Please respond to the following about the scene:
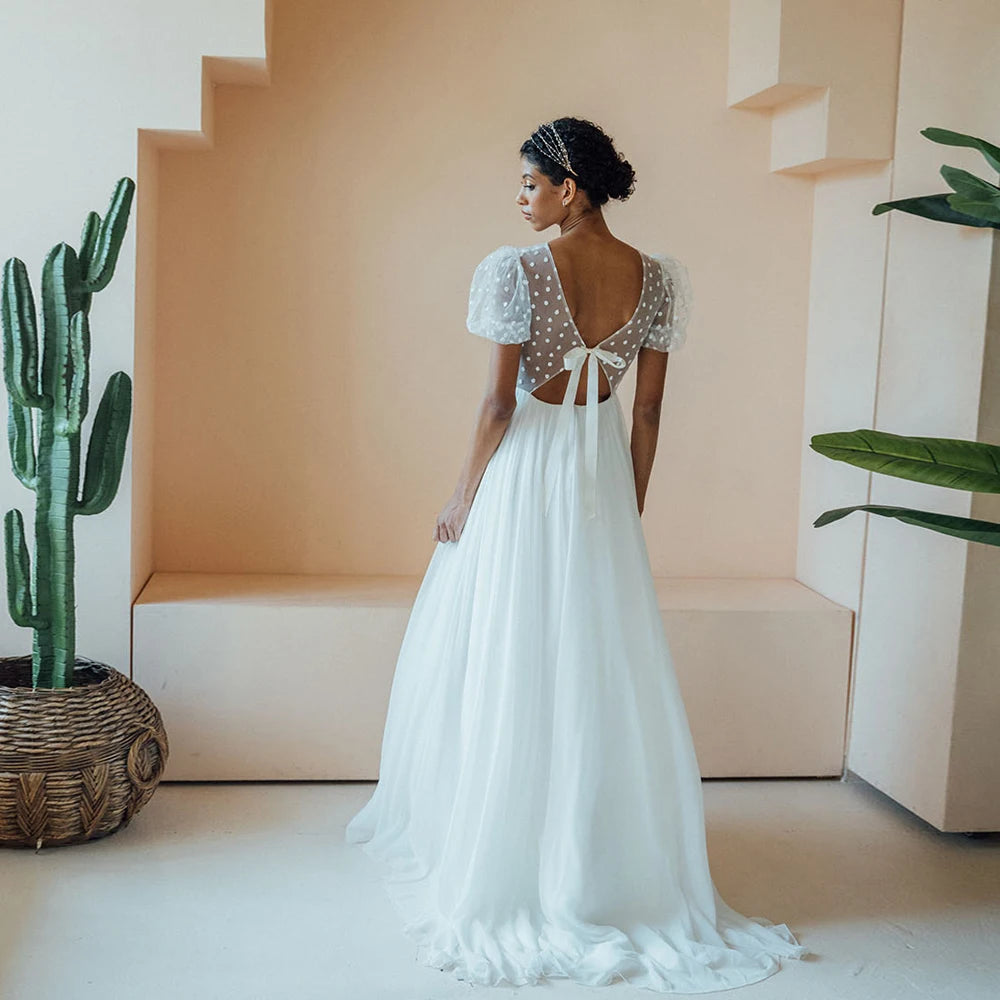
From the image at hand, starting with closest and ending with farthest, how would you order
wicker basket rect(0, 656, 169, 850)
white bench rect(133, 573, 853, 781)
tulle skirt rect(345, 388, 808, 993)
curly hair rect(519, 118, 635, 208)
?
1. tulle skirt rect(345, 388, 808, 993)
2. curly hair rect(519, 118, 635, 208)
3. wicker basket rect(0, 656, 169, 850)
4. white bench rect(133, 573, 853, 781)

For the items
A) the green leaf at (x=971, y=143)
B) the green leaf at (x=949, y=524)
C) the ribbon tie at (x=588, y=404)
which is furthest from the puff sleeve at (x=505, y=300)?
the green leaf at (x=971, y=143)

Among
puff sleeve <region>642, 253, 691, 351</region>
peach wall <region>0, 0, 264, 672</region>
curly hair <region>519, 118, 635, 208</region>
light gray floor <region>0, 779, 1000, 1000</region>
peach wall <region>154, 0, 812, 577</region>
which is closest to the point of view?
light gray floor <region>0, 779, 1000, 1000</region>

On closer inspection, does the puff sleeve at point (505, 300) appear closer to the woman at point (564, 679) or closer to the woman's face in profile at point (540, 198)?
the woman at point (564, 679)

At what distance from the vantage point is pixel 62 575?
3156mm

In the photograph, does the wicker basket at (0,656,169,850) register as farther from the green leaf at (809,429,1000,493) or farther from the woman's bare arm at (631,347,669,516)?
the green leaf at (809,429,1000,493)

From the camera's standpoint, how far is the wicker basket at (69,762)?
299 cm

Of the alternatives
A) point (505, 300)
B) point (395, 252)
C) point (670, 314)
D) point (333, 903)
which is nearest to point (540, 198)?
point (505, 300)

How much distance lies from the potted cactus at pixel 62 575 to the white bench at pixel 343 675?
0.32 meters

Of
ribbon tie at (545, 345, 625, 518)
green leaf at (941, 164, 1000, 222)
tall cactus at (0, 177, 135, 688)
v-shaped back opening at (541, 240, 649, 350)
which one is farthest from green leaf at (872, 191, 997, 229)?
tall cactus at (0, 177, 135, 688)

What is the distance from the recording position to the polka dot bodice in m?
2.67

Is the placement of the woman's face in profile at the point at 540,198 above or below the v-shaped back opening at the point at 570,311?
above

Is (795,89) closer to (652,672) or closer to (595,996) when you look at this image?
(652,672)

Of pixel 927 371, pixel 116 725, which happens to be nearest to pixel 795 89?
pixel 927 371

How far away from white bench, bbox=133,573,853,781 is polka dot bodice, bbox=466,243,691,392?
1.05m
